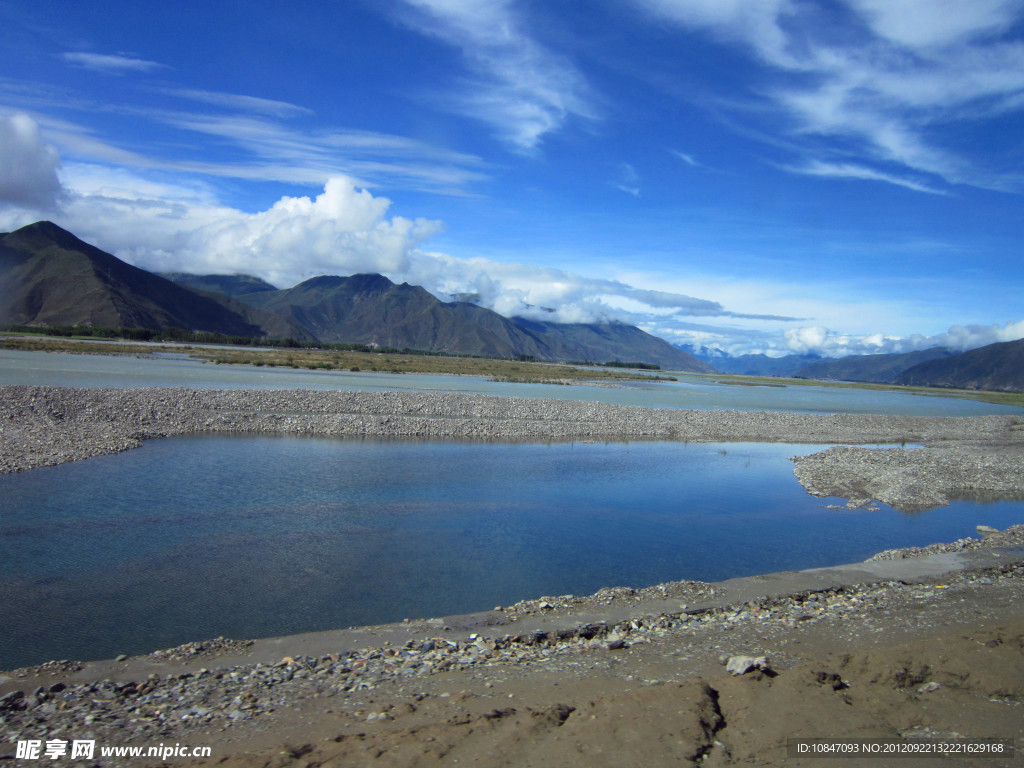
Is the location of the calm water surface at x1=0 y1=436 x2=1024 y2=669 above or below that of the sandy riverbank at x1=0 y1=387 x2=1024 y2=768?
below

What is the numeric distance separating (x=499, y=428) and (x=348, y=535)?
74.2 feet

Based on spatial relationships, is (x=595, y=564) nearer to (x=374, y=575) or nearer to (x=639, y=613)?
(x=639, y=613)

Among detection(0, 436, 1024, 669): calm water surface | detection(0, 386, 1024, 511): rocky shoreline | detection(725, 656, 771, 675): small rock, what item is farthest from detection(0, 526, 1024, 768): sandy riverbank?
detection(0, 386, 1024, 511): rocky shoreline

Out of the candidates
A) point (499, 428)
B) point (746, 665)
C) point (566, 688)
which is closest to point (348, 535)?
point (566, 688)

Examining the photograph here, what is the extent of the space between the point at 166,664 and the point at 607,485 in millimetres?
18846

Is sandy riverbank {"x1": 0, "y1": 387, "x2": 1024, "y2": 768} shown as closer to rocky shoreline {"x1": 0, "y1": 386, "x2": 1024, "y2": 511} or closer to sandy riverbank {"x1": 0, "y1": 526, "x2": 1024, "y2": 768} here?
sandy riverbank {"x1": 0, "y1": 526, "x2": 1024, "y2": 768}

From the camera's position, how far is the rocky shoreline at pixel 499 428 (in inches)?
1034

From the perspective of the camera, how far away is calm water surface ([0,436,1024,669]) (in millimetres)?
11562

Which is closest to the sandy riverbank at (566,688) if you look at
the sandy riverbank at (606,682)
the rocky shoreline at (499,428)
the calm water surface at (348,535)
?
the sandy riverbank at (606,682)

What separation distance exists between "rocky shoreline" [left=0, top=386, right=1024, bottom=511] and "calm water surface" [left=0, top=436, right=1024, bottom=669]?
2236 millimetres

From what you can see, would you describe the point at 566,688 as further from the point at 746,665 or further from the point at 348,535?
the point at 348,535

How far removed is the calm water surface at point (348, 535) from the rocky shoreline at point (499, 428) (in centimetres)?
224

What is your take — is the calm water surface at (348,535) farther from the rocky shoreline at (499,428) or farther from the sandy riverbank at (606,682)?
the rocky shoreline at (499,428)

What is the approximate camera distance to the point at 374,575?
1365 centimetres
